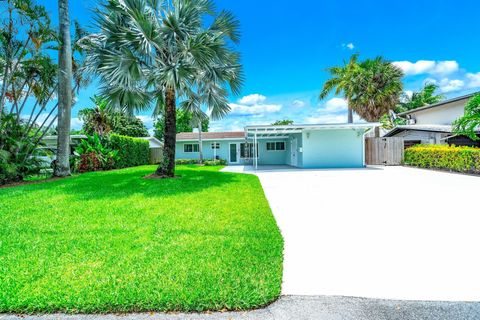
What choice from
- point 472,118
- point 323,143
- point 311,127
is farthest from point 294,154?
point 472,118

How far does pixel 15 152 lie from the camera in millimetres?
10656

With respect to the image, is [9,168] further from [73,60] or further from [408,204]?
[408,204]

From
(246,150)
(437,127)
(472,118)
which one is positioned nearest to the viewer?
(472,118)

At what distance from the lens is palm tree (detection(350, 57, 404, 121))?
70.5ft

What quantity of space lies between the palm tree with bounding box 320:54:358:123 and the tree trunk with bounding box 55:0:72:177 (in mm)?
19691

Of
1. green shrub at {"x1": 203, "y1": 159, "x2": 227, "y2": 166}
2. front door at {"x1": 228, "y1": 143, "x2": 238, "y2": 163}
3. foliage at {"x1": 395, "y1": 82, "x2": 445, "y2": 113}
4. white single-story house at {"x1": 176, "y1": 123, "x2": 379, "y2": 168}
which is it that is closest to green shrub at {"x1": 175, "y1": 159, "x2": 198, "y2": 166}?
green shrub at {"x1": 203, "y1": 159, "x2": 227, "y2": 166}

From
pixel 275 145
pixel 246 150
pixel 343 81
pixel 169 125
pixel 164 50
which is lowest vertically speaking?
pixel 246 150

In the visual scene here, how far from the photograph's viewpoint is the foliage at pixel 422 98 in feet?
106

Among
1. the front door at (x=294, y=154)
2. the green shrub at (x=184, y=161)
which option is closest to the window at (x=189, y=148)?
the green shrub at (x=184, y=161)

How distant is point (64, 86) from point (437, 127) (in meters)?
22.9

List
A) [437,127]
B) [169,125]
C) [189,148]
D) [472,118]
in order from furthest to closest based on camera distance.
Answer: [189,148]
[437,127]
[472,118]
[169,125]

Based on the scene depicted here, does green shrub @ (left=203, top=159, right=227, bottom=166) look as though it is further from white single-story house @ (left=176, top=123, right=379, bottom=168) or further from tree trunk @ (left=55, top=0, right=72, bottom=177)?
tree trunk @ (left=55, top=0, right=72, bottom=177)

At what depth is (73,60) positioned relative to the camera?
12.8 m

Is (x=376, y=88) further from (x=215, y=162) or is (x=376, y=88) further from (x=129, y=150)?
(x=129, y=150)
